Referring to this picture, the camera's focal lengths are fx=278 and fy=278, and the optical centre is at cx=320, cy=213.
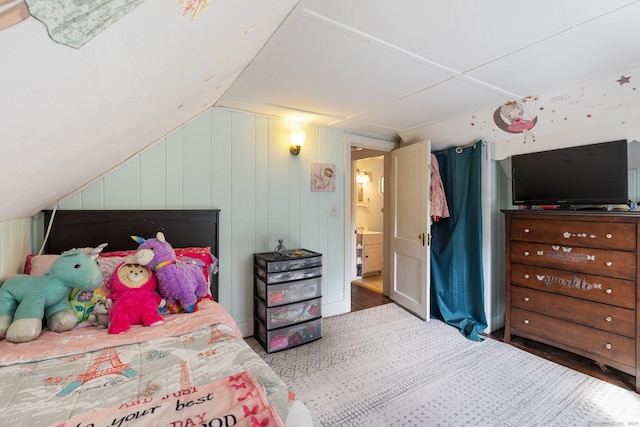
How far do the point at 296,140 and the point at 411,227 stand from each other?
1.66m

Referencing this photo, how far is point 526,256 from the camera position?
2529 mm

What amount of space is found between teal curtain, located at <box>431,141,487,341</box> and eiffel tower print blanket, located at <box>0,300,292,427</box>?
2.52 m

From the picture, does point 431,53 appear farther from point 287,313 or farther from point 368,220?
point 368,220

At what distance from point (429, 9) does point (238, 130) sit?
189 cm

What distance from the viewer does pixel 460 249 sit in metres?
3.04

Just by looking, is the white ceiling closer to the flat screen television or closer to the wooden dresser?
the flat screen television

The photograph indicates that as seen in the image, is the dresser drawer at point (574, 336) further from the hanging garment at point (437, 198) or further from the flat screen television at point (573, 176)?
the hanging garment at point (437, 198)

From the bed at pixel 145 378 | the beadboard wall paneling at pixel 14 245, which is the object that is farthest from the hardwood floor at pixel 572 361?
the beadboard wall paneling at pixel 14 245

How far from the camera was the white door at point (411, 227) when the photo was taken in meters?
3.04

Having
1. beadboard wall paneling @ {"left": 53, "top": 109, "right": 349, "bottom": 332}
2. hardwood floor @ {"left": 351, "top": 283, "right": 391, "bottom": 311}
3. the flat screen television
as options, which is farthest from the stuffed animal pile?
the flat screen television

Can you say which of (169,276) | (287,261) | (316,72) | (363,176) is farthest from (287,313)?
(363,176)

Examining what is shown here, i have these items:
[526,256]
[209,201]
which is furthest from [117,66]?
[526,256]

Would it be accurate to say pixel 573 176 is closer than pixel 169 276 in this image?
No

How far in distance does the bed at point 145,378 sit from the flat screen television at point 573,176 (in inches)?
107
